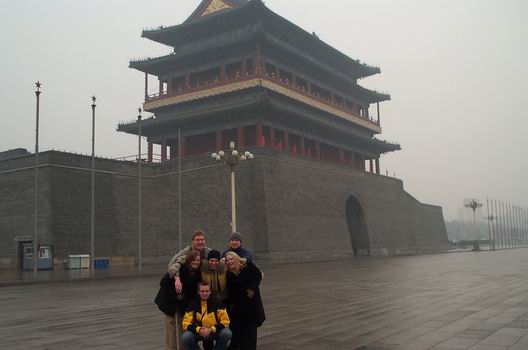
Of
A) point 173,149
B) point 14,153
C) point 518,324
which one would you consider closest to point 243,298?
point 518,324

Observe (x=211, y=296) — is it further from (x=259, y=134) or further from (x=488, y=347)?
(x=259, y=134)

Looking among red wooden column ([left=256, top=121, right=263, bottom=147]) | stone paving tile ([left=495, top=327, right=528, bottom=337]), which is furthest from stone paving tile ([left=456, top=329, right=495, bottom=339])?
red wooden column ([left=256, top=121, right=263, bottom=147])

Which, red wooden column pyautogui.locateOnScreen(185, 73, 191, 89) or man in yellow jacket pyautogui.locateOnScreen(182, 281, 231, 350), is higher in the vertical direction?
red wooden column pyautogui.locateOnScreen(185, 73, 191, 89)

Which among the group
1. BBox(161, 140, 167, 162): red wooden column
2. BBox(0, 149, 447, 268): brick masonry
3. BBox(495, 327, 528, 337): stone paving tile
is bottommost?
BBox(495, 327, 528, 337): stone paving tile

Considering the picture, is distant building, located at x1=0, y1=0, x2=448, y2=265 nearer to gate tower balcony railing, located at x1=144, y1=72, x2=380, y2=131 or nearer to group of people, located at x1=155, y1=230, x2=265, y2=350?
gate tower balcony railing, located at x1=144, y1=72, x2=380, y2=131

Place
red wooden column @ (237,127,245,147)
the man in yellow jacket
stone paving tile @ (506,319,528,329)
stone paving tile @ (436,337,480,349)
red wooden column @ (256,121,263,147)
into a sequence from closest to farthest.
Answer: the man in yellow jacket → stone paving tile @ (436,337,480,349) → stone paving tile @ (506,319,528,329) → red wooden column @ (256,121,263,147) → red wooden column @ (237,127,245,147)

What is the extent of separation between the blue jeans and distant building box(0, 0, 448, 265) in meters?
24.7

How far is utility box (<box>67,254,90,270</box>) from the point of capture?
2641cm

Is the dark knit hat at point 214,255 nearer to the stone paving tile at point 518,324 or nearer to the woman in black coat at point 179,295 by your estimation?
the woman in black coat at point 179,295

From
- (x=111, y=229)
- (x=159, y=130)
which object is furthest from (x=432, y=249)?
(x=111, y=229)

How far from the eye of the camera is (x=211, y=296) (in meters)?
4.93

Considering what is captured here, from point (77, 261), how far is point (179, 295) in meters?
23.4

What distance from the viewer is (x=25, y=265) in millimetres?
26688

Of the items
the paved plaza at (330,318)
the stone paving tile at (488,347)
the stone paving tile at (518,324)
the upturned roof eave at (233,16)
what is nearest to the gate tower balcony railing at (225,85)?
the upturned roof eave at (233,16)
